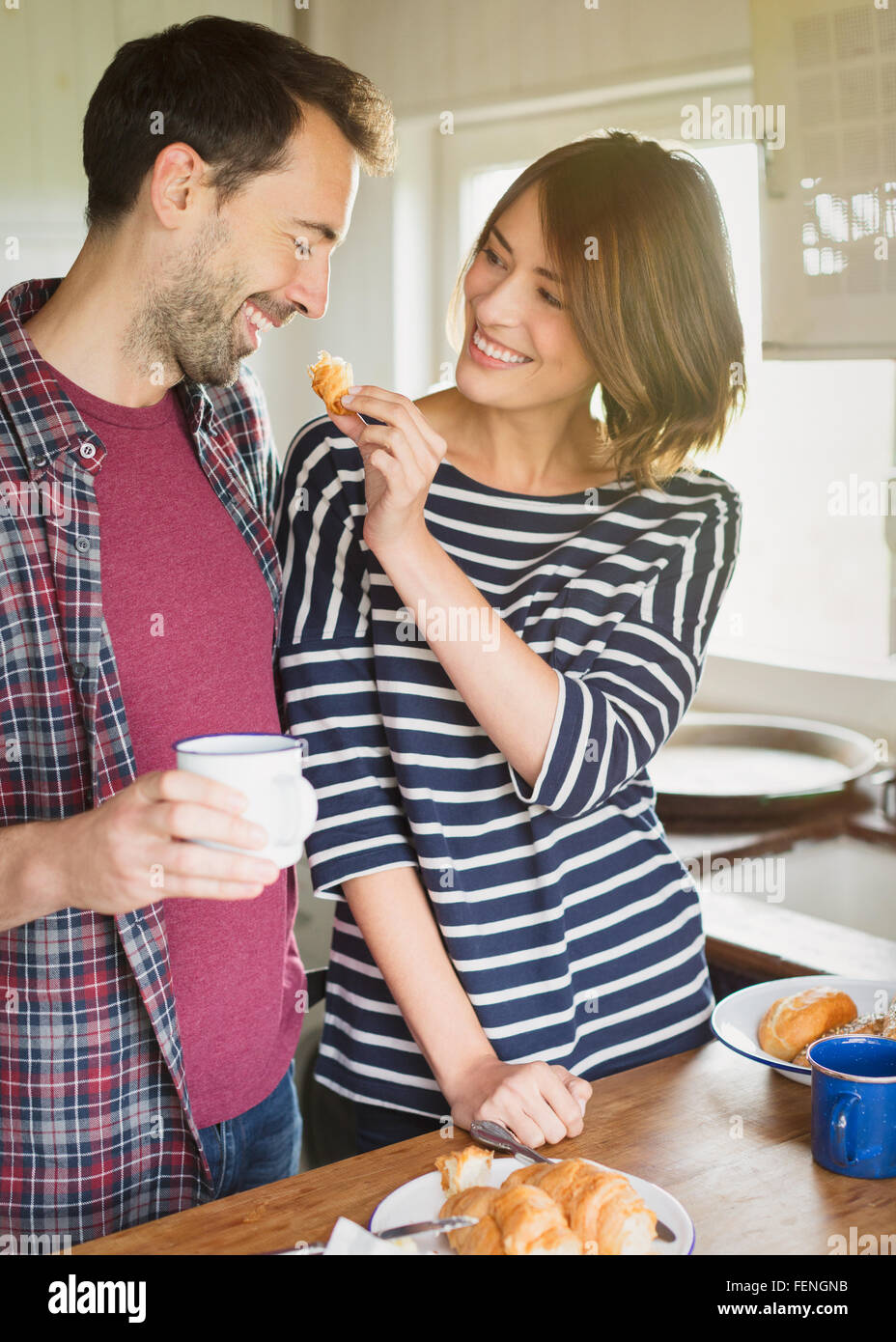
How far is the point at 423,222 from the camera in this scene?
3650 millimetres

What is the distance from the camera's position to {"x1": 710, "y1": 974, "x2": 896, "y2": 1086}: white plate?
1288 mm

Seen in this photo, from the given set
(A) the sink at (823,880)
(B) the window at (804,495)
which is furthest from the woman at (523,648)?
(B) the window at (804,495)

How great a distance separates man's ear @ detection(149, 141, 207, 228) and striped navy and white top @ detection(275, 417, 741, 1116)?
0.26 meters

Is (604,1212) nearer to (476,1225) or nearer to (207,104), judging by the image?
(476,1225)

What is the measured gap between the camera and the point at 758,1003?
53.8 inches

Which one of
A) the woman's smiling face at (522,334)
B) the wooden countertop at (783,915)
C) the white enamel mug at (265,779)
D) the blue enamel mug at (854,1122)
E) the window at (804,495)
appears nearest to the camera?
the white enamel mug at (265,779)

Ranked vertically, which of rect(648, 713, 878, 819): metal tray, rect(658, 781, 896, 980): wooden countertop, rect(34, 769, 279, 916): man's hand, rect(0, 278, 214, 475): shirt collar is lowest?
rect(658, 781, 896, 980): wooden countertop

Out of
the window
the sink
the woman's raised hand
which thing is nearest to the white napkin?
the woman's raised hand

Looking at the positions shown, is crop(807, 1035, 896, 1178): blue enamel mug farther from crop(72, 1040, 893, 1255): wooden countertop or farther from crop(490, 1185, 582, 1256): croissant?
crop(490, 1185, 582, 1256): croissant

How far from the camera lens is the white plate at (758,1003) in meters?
1.29

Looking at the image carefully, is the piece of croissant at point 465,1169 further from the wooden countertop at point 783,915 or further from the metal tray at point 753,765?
the metal tray at point 753,765

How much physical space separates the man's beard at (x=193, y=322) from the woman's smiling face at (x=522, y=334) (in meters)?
0.26

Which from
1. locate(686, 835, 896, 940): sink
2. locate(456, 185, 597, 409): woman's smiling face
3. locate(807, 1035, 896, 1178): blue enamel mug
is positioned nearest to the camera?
locate(807, 1035, 896, 1178): blue enamel mug
